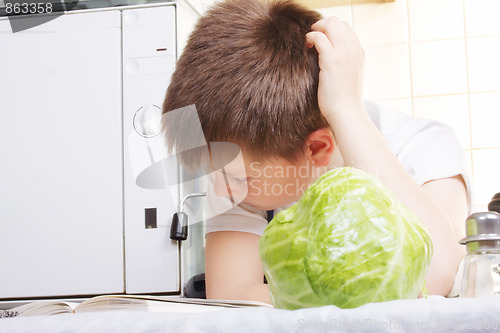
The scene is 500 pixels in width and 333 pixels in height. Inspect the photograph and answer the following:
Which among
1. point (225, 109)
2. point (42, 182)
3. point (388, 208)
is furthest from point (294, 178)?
point (42, 182)

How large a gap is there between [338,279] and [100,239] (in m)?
1.47

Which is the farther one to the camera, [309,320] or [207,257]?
[207,257]

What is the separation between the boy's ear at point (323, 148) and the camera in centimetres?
91

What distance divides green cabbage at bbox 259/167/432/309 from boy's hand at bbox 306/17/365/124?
48 cm

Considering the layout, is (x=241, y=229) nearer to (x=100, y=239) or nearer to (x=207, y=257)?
(x=207, y=257)

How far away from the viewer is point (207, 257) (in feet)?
3.64

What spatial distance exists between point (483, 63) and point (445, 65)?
156 mm

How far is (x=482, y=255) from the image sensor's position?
1.44ft

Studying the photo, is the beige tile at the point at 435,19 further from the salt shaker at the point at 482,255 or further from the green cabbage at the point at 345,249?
the green cabbage at the point at 345,249

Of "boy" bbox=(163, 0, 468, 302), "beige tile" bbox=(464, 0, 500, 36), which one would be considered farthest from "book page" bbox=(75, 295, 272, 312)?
"beige tile" bbox=(464, 0, 500, 36)

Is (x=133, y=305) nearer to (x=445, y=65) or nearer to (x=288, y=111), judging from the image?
(x=288, y=111)

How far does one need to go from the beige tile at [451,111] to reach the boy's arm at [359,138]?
1436mm

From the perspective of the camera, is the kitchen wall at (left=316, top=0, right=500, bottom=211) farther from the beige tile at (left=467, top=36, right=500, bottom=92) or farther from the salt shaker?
the salt shaker

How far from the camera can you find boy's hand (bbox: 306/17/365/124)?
82cm
